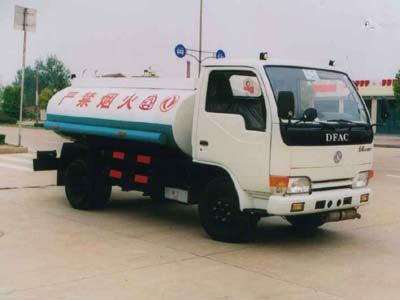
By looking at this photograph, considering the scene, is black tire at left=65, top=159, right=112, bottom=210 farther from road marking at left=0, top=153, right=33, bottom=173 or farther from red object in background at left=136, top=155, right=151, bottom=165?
road marking at left=0, top=153, right=33, bottom=173

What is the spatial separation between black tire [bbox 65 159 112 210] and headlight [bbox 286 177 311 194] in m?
3.58

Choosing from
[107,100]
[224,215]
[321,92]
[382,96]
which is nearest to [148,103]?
[107,100]

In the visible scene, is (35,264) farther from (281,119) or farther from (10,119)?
(10,119)

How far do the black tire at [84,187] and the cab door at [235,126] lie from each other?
2.35 meters

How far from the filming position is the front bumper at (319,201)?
22.7 ft

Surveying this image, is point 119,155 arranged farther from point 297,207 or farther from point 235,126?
point 297,207

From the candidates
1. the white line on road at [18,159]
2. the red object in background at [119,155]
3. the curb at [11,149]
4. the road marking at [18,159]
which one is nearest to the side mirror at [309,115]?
the red object in background at [119,155]

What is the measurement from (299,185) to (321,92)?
134cm

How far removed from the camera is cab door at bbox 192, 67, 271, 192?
714cm

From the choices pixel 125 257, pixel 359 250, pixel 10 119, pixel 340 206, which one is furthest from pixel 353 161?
pixel 10 119

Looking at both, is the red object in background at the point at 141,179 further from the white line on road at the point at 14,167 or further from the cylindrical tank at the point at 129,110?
the white line on road at the point at 14,167

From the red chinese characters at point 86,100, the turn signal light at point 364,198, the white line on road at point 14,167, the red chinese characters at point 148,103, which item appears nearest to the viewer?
the turn signal light at point 364,198

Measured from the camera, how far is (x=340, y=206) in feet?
24.5

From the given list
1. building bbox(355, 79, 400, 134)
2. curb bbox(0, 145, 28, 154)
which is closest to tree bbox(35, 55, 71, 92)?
building bbox(355, 79, 400, 134)
